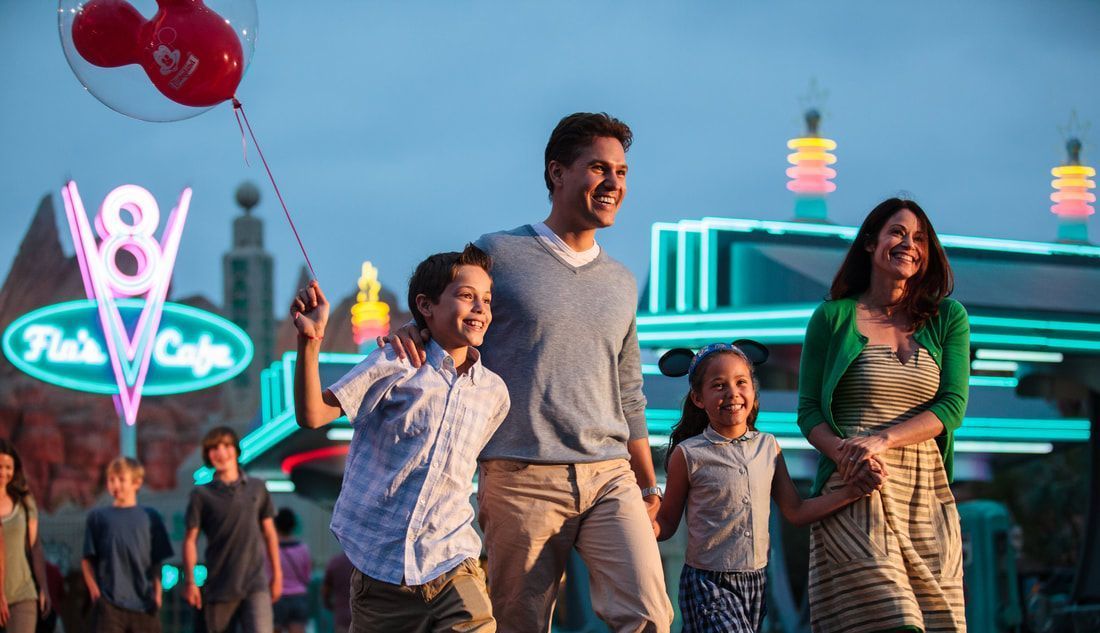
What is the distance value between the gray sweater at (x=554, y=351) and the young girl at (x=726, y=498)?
0.31 metres

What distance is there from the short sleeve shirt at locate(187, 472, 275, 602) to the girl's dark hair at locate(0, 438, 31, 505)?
89 centimetres

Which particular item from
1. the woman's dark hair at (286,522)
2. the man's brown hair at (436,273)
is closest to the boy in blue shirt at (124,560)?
the woman's dark hair at (286,522)

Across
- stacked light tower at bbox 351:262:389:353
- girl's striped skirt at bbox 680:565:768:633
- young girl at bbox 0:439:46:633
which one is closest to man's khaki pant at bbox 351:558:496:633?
girl's striped skirt at bbox 680:565:768:633

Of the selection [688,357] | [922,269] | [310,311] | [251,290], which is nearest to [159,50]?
[310,311]

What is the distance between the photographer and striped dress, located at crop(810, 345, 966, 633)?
466 centimetres

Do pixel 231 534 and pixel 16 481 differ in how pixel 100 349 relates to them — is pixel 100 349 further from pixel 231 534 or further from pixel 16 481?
pixel 231 534

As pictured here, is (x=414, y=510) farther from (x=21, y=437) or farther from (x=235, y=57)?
(x=21, y=437)

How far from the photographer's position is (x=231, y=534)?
26.3 feet

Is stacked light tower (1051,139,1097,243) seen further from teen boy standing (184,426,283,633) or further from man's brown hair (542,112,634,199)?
man's brown hair (542,112,634,199)

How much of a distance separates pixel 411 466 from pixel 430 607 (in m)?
0.40

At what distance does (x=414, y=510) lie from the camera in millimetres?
4078

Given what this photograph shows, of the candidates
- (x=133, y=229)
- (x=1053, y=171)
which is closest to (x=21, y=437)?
(x=133, y=229)

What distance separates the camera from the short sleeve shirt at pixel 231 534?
7957 mm

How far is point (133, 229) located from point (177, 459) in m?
49.1
